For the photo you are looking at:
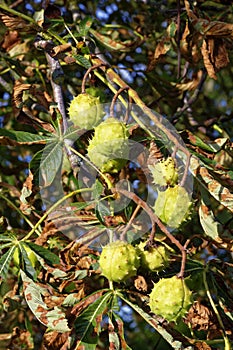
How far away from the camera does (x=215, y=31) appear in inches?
68.9

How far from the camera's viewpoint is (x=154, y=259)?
4.67 feet

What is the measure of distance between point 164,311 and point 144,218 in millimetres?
332

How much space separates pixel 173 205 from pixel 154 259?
136mm

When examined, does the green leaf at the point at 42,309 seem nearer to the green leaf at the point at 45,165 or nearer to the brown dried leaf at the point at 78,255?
the brown dried leaf at the point at 78,255

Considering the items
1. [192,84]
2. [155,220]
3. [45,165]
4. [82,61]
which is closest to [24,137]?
[45,165]

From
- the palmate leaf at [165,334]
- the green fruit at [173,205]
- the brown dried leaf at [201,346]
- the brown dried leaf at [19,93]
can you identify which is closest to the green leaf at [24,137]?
the brown dried leaf at [19,93]

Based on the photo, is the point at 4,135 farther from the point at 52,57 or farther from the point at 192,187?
the point at 192,187

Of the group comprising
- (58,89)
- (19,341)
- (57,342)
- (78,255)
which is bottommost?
(19,341)

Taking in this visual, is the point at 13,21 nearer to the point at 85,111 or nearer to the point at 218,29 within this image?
the point at 85,111

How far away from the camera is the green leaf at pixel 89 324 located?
1.42 meters

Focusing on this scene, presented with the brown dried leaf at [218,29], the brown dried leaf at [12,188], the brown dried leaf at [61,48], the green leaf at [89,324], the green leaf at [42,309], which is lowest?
the green leaf at [89,324]

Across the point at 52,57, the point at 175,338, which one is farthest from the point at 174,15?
the point at 175,338

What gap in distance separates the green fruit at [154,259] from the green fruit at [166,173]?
165 mm

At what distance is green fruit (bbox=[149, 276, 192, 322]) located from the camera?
136 cm
